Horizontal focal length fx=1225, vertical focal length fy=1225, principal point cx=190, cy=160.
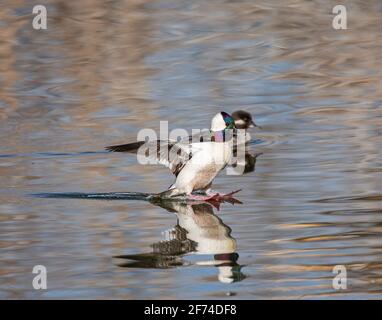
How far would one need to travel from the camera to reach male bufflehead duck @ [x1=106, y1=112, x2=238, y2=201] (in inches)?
430

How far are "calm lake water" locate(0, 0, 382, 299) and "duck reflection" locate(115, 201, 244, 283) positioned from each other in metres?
0.02

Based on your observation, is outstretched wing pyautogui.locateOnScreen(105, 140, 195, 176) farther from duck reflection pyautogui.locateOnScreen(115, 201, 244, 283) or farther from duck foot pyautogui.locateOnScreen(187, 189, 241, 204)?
duck reflection pyautogui.locateOnScreen(115, 201, 244, 283)

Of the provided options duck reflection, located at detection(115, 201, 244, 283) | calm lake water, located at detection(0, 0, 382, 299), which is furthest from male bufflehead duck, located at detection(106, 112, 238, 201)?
duck reflection, located at detection(115, 201, 244, 283)

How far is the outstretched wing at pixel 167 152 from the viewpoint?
1115 centimetres

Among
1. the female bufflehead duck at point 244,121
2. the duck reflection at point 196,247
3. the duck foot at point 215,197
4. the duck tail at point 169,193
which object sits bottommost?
the duck reflection at point 196,247

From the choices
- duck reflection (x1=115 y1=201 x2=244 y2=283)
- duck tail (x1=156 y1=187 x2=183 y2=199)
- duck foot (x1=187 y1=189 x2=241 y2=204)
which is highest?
duck tail (x1=156 y1=187 x2=183 y2=199)

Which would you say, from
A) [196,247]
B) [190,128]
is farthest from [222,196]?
[190,128]

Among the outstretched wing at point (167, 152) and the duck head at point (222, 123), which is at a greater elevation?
the duck head at point (222, 123)

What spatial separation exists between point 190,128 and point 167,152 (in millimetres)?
2835

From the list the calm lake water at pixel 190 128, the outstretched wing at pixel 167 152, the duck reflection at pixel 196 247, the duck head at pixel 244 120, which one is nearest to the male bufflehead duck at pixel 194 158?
the outstretched wing at pixel 167 152

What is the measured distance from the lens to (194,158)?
433 inches

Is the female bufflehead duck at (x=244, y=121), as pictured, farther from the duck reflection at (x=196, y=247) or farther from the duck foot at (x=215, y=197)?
the duck reflection at (x=196, y=247)

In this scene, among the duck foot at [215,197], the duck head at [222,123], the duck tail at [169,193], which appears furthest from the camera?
the duck head at [222,123]

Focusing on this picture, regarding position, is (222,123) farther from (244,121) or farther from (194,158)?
(244,121)
